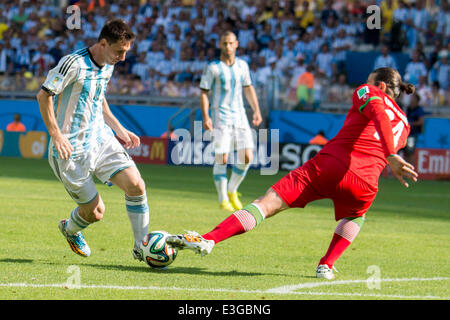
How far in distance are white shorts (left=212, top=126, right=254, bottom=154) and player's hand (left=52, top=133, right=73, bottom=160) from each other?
5911mm

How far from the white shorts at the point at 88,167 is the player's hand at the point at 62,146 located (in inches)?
14.1

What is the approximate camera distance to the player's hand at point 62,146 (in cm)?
664

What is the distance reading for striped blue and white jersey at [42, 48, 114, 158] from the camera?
6.89m

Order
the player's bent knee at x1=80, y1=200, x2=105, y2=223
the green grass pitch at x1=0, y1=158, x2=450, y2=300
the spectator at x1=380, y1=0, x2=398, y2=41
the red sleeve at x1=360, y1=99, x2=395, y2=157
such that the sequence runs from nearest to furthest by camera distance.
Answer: the green grass pitch at x1=0, y1=158, x2=450, y2=300, the red sleeve at x1=360, y1=99, x2=395, y2=157, the player's bent knee at x1=80, y1=200, x2=105, y2=223, the spectator at x1=380, y1=0, x2=398, y2=41

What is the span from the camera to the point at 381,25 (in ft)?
79.2

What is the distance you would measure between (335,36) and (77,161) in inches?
719

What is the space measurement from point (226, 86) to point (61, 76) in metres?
6.10

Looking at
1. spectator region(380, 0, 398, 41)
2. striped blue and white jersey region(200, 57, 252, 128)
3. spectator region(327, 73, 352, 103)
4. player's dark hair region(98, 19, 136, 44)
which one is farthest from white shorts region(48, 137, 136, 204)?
spectator region(380, 0, 398, 41)

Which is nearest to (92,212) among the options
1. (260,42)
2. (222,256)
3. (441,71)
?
(222,256)

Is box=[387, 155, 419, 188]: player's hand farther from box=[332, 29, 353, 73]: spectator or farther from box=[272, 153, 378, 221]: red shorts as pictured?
box=[332, 29, 353, 73]: spectator

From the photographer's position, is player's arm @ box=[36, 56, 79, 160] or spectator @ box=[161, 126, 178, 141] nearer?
player's arm @ box=[36, 56, 79, 160]

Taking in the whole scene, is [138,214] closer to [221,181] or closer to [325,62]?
[221,181]
